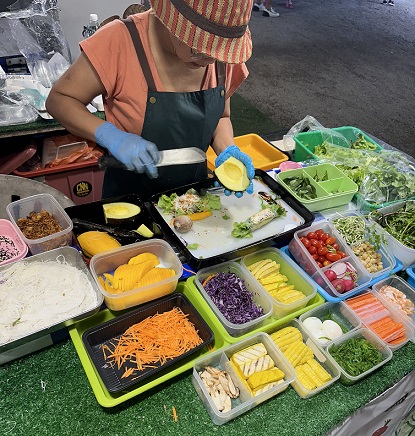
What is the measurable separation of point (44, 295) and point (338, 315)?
138cm

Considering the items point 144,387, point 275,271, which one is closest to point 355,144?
point 275,271

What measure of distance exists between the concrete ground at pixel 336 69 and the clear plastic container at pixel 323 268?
4.07 meters

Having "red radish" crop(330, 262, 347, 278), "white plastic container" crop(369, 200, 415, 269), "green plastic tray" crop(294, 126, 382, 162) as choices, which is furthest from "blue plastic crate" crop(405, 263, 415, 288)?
"green plastic tray" crop(294, 126, 382, 162)

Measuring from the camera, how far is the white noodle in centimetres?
141

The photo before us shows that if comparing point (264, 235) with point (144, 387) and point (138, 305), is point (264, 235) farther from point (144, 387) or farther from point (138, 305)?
point (144, 387)

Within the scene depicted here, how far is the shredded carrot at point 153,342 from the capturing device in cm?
148

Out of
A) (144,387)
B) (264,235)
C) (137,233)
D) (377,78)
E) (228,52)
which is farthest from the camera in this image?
(377,78)

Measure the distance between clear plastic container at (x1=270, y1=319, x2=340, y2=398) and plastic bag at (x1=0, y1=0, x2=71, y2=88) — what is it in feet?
10.7

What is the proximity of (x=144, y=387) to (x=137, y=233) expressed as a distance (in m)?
0.74

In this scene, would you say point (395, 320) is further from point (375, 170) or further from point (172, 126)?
point (172, 126)

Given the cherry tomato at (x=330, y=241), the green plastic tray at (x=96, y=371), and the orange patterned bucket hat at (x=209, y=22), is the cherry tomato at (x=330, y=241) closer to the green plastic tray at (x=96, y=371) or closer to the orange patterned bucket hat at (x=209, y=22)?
the green plastic tray at (x=96, y=371)

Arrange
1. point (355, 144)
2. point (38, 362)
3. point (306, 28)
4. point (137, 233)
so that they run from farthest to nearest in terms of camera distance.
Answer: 1. point (306, 28)
2. point (355, 144)
3. point (137, 233)
4. point (38, 362)

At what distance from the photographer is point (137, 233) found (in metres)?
1.87

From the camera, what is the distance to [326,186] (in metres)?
2.54
